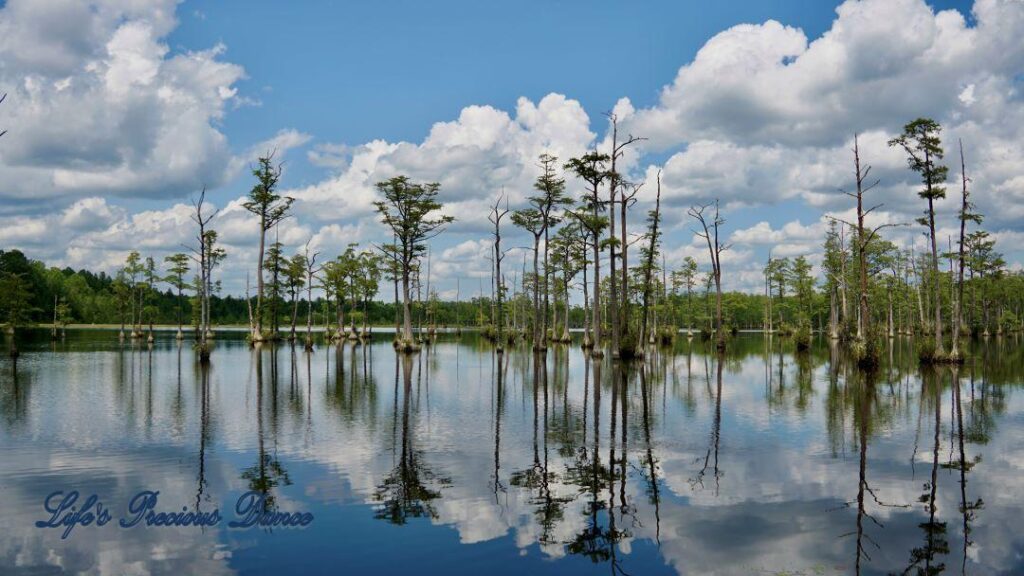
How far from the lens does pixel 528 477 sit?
1121 cm

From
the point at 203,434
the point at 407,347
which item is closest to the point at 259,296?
the point at 407,347

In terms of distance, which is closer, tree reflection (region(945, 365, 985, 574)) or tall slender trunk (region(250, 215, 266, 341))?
tree reflection (region(945, 365, 985, 574))

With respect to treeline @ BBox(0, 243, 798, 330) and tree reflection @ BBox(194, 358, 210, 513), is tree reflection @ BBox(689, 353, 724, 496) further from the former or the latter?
treeline @ BBox(0, 243, 798, 330)

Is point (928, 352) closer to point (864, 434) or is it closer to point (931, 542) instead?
point (864, 434)

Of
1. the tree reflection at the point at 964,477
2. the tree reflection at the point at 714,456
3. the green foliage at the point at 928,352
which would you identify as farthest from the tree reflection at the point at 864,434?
the green foliage at the point at 928,352

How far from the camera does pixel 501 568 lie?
734cm

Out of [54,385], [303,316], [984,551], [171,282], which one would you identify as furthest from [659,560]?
[303,316]

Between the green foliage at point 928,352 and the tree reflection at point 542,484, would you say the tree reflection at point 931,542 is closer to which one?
the tree reflection at point 542,484

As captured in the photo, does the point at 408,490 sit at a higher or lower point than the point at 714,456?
higher

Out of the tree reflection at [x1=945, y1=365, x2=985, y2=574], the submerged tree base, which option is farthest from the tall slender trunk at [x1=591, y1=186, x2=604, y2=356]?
the tree reflection at [x1=945, y1=365, x2=985, y2=574]

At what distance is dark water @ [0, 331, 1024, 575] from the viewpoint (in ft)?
25.3

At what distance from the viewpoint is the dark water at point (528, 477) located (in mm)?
7723

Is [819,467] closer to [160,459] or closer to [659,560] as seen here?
[659,560]

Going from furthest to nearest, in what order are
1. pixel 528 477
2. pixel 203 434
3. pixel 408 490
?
pixel 203 434
pixel 528 477
pixel 408 490
